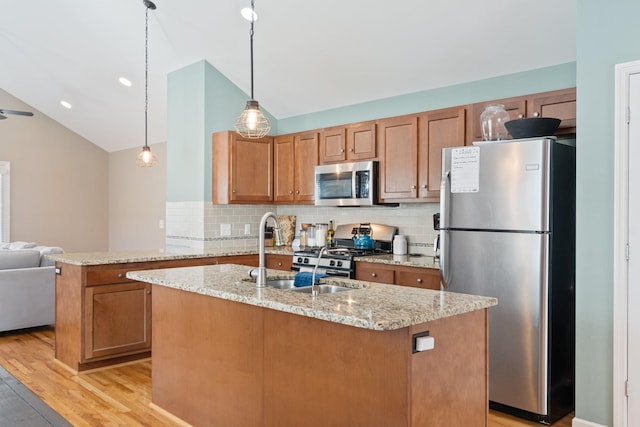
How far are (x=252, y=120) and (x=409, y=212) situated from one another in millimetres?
2143

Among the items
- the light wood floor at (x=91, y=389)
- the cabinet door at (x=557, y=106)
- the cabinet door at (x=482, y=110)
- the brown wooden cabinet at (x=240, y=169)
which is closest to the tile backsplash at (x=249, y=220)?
the brown wooden cabinet at (x=240, y=169)

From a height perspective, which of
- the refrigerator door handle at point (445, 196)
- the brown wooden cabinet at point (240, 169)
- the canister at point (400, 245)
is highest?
the brown wooden cabinet at point (240, 169)

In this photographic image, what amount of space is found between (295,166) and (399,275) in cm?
195

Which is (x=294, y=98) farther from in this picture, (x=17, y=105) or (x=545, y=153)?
(x=17, y=105)

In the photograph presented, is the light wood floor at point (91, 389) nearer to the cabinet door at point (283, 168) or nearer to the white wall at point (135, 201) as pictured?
the cabinet door at point (283, 168)

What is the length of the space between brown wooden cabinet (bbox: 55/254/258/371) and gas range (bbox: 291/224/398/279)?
3.94ft

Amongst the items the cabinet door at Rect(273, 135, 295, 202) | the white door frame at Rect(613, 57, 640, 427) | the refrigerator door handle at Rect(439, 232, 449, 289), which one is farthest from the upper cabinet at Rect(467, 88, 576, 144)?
the cabinet door at Rect(273, 135, 295, 202)

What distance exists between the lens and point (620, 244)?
113 inches

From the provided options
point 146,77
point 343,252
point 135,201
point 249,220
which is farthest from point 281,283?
point 135,201

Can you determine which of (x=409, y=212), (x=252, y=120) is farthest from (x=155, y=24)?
(x=409, y=212)

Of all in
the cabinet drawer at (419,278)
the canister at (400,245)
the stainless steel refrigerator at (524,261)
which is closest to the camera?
the stainless steel refrigerator at (524,261)

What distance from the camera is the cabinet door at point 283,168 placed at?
560 cm

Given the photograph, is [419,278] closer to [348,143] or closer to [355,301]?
[348,143]

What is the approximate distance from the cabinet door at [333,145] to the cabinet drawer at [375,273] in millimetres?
1202
